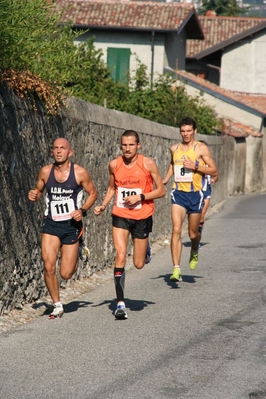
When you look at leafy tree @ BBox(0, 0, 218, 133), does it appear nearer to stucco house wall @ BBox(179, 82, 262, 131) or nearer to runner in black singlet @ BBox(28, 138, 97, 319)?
runner in black singlet @ BBox(28, 138, 97, 319)

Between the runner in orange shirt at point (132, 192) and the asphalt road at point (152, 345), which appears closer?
the asphalt road at point (152, 345)

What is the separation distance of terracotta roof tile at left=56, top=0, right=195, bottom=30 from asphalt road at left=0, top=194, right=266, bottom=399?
33820 millimetres

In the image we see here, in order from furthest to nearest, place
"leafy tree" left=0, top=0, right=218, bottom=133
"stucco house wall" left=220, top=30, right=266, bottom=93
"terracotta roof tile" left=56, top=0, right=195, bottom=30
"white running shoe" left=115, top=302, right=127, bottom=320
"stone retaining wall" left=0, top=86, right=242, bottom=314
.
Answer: "stucco house wall" left=220, top=30, right=266, bottom=93, "terracotta roof tile" left=56, top=0, right=195, bottom=30, "leafy tree" left=0, top=0, right=218, bottom=133, "stone retaining wall" left=0, top=86, right=242, bottom=314, "white running shoe" left=115, top=302, right=127, bottom=320

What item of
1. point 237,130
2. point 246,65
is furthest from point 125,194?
point 246,65

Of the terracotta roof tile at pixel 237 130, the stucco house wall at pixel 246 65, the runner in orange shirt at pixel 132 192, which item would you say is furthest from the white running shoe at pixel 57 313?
the stucco house wall at pixel 246 65

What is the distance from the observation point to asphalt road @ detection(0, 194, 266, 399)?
6.40m

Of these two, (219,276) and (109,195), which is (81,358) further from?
(219,276)

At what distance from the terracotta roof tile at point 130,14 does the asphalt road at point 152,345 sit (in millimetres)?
33820

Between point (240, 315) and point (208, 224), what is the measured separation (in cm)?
1323

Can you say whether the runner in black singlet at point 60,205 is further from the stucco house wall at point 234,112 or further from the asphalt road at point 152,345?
the stucco house wall at point 234,112

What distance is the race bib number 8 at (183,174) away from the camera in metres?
12.3

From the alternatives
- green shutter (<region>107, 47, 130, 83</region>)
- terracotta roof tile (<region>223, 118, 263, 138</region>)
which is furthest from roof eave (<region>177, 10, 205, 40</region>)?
terracotta roof tile (<region>223, 118, 263, 138</region>)

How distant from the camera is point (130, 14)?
46.8 meters

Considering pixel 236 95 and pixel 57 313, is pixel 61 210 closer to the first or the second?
pixel 57 313
